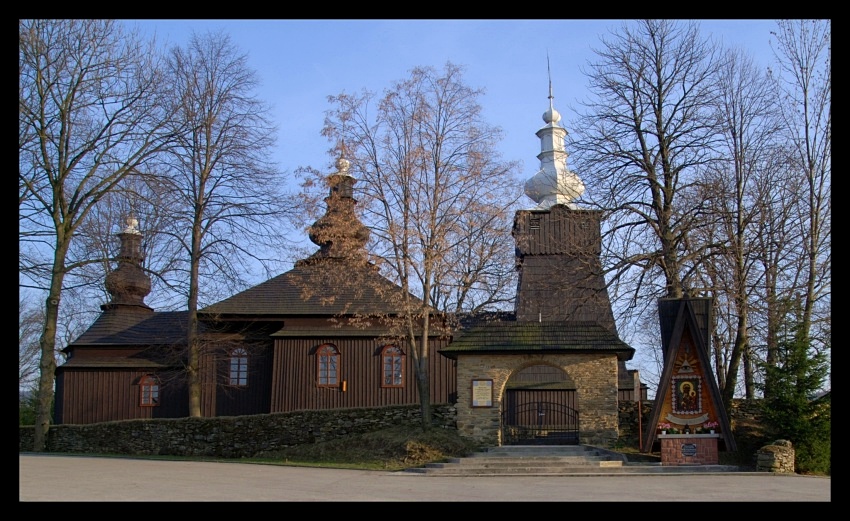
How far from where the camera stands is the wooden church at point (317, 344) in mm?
23547

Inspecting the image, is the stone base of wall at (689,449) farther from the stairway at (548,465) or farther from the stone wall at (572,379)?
the stone wall at (572,379)

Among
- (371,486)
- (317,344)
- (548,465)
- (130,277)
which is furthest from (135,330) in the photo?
(371,486)

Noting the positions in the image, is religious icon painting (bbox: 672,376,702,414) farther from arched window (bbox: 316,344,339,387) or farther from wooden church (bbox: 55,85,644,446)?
arched window (bbox: 316,344,339,387)

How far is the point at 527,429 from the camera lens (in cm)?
2438

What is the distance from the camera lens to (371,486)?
1367cm

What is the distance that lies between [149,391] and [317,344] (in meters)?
7.00

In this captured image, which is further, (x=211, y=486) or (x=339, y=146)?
(x=339, y=146)

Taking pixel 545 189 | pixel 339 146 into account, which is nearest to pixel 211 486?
pixel 339 146

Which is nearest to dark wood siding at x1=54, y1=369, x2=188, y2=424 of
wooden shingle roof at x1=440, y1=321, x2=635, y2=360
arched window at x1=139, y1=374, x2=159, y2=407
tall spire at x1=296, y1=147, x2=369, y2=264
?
arched window at x1=139, y1=374, x2=159, y2=407

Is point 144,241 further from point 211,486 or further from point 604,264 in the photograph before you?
point 211,486

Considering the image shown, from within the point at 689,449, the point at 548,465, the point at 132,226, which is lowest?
the point at 548,465

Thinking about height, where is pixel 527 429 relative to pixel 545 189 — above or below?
below

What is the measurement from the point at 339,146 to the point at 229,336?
32.4ft

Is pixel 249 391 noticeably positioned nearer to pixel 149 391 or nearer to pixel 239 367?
pixel 239 367
